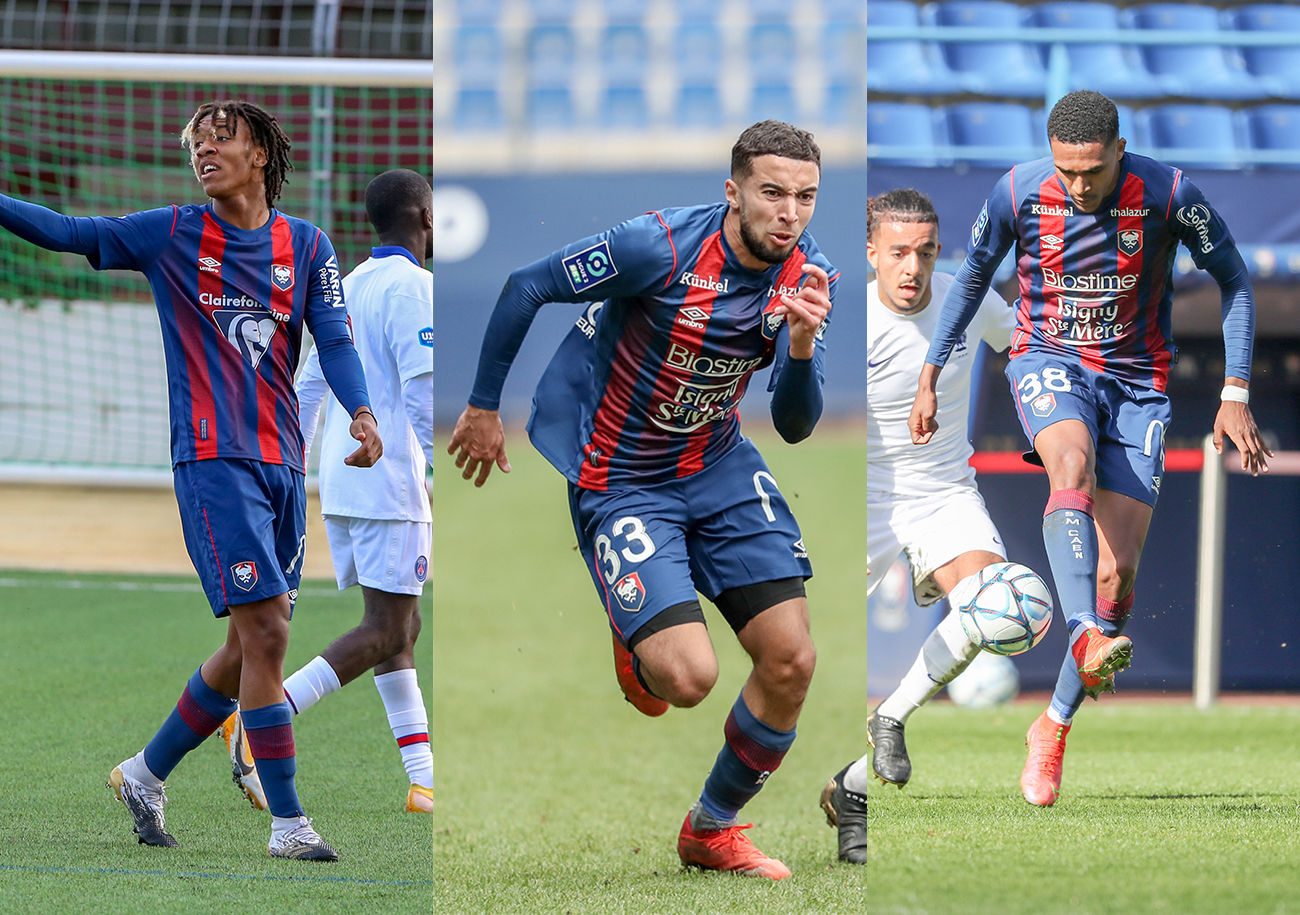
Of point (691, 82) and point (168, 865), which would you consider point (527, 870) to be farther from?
point (691, 82)

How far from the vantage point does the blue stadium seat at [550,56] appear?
74.7 feet

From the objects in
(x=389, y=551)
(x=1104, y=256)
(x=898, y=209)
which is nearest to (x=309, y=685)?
(x=389, y=551)

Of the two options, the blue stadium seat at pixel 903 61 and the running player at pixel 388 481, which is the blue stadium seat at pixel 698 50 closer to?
the blue stadium seat at pixel 903 61

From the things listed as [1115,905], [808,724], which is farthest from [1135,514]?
[808,724]

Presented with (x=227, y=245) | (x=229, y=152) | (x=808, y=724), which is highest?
(x=229, y=152)

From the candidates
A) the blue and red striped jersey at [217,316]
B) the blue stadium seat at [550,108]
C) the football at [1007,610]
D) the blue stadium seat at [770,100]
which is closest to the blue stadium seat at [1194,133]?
the football at [1007,610]

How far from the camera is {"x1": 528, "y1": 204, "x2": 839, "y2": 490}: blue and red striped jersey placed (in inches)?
116

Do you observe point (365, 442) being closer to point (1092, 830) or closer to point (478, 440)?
point (478, 440)

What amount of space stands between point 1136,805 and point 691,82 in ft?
71.9

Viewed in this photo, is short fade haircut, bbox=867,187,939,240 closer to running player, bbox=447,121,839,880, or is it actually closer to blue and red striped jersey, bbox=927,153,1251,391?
blue and red striped jersey, bbox=927,153,1251,391

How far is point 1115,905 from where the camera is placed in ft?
8.46

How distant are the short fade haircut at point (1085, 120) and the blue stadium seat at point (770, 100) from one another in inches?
848

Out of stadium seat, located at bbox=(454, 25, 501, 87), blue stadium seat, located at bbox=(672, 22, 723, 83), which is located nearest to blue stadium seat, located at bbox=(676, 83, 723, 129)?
blue stadium seat, located at bbox=(672, 22, 723, 83)

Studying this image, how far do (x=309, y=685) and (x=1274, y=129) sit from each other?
348cm
